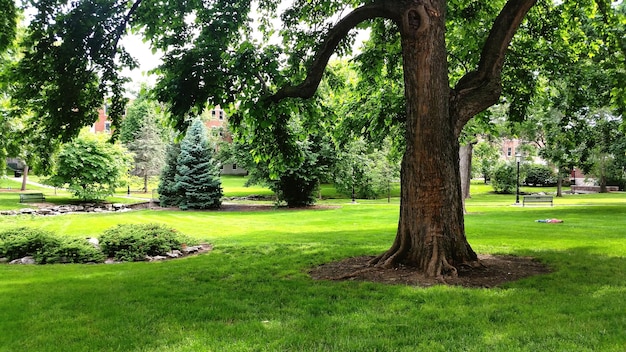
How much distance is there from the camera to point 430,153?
23.4ft

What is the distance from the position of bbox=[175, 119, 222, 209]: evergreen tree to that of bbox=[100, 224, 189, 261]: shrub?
1669cm

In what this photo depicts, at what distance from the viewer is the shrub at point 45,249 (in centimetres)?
1027

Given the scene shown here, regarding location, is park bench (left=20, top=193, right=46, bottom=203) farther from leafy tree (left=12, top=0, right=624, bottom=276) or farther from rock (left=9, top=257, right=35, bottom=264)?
leafy tree (left=12, top=0, right=624, bottom=276)

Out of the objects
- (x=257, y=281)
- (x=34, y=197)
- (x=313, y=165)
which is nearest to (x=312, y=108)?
(x=257, y=281)

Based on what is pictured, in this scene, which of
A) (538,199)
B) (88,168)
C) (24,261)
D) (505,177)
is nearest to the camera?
(24,261)

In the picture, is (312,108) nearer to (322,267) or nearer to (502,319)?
(322,267)

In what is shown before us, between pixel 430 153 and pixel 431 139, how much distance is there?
0.23 metres

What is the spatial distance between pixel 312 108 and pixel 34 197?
88.2ft

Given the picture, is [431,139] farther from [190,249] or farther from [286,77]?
[190,249]

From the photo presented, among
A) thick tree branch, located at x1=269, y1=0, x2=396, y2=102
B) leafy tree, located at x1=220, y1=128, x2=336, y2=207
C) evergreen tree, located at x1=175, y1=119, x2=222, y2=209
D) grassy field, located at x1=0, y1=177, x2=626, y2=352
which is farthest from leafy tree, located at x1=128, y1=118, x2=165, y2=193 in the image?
thick tree branch, located at x1=269, y1=0, x2=396, y2=102

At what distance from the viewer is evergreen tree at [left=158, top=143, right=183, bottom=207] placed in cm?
2988

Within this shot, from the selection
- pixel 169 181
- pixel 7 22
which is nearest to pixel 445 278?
pixel 7 22

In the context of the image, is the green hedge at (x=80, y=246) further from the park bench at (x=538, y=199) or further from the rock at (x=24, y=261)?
the park bench at (x=538, y=199)

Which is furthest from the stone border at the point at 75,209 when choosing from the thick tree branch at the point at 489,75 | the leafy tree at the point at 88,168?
the thick tree branch at the point at 489,75
